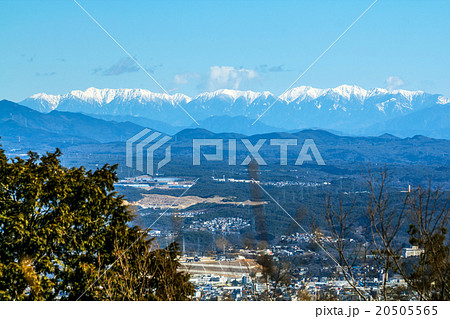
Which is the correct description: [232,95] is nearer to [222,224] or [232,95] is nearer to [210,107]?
[210,107]

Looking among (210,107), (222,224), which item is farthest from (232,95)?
(222,224)

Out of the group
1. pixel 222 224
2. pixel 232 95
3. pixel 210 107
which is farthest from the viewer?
pixel 232 95

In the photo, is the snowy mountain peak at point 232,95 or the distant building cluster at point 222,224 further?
the snowy mountain peak at point 232,95

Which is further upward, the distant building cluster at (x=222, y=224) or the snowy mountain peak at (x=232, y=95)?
the snowy mountain peak at (x=232, y=95)

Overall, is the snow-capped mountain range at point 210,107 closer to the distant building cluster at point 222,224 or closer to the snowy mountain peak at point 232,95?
the snowy mountain peak at point 232,95

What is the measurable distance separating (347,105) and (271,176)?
75.1m

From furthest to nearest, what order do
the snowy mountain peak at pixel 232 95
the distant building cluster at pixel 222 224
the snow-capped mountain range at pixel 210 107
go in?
the snowy mountain peak at pixel 232 95 → the snow-capped mountain range at pixel 210 107 → the distant building cluster at pixel 222 224

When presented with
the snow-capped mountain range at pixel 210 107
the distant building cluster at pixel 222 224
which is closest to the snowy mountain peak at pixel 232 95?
the snow-capped mountain range at pixel 210 107

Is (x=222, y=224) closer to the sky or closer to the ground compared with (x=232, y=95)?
closer to the ground

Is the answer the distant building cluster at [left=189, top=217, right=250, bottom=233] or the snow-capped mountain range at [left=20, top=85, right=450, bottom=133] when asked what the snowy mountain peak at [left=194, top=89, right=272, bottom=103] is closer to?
the snow-capped mountain range at [left=20, top=85, right=450, bottom=133]

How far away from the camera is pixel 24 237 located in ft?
19.4

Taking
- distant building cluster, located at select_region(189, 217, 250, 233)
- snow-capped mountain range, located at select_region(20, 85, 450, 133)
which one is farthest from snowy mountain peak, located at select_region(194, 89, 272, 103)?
distant building cluster, located at select_region(189, 217, 250, 233)

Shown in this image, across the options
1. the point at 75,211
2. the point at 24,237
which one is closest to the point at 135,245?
the point at 75,211

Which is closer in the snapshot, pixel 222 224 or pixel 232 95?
pixel 222 224
